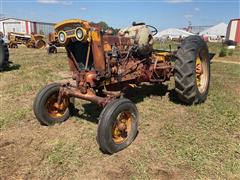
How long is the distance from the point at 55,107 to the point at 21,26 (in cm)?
5394

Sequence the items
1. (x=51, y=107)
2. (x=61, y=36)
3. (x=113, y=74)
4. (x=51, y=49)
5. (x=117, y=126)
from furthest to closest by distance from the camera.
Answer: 1. (x=51, y=49)
2. (x=51, y=107)
3. (x=113, y=74)
4. (x=61, y=36)
5. (x=117, y=126)

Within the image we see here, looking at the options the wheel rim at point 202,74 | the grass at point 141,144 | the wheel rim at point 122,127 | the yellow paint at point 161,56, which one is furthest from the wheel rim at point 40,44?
the wheel rim at point 122,127

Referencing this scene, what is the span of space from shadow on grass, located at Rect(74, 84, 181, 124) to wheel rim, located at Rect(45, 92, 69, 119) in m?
0.34

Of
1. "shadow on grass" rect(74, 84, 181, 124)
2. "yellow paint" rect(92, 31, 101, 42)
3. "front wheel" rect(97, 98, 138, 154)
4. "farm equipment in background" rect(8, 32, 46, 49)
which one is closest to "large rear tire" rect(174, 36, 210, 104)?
"shadow on grass" rect(74, 84, 181, 124)

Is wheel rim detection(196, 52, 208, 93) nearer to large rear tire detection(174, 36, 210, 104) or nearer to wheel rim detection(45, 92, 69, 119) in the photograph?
large rear tire detection(174, 36, 210, 104)

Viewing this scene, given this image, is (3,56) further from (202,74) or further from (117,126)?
(117,126)

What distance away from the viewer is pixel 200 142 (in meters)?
4.29

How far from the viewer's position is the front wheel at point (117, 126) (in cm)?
374

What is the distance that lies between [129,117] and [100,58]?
1.04 m

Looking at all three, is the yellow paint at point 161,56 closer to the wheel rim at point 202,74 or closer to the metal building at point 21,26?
the wheel rim at point 202,74

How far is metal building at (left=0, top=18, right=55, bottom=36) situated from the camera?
53344mm

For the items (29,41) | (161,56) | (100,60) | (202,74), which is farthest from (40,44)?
(100,60)

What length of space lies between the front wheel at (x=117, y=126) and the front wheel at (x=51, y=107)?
4.39ft

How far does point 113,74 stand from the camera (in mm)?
4793
